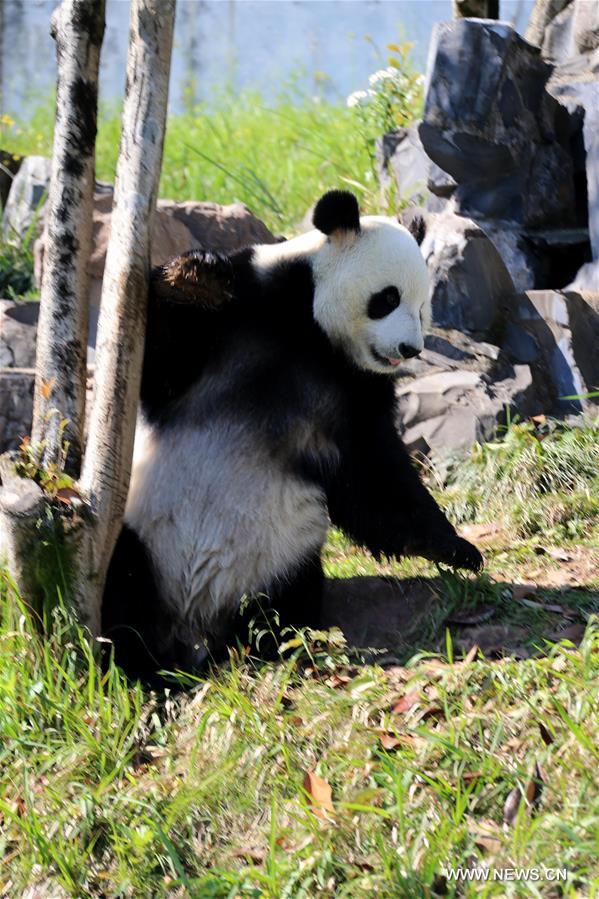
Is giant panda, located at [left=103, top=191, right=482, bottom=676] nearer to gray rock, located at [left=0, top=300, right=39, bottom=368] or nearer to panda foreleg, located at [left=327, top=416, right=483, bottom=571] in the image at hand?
panda foreleg, located at [left=327, top=416, right=483, bottom=571]

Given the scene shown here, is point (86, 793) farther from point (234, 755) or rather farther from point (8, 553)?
point (8, 553)

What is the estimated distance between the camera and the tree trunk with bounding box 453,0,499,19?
29.5ft

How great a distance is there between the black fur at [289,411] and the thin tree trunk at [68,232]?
1.03 feet

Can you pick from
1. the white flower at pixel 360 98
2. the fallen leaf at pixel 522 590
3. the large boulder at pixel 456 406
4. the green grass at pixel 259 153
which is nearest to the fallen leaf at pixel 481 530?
the large boulder at pixel 456 406

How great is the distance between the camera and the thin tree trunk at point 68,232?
13.3 ft

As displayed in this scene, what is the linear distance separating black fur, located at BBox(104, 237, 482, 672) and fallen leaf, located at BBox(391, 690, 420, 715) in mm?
730

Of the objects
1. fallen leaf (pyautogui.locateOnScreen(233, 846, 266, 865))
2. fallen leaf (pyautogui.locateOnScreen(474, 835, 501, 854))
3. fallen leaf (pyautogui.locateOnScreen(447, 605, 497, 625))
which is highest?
fallen leaf (pyautogui.locateOnScreen(447, 605, 497, 625))

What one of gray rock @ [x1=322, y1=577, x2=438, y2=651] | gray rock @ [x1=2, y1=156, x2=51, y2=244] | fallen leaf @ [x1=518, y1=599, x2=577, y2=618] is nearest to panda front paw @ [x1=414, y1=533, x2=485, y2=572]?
gray rock @ [x1=322, y1=577, x2=438, y2=651]

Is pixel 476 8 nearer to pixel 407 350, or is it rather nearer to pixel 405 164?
pixel 405 164

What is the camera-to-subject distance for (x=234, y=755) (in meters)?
3.50

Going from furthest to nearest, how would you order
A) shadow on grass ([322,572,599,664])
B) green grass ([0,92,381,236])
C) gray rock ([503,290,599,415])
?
1. green grass ([0,92,381,236])
2. gray rock ([503,290,599,415])
3. shadow on grass ([322,572,599,664])

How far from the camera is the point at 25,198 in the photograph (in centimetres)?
948

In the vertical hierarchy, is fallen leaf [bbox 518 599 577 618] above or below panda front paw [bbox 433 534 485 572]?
below

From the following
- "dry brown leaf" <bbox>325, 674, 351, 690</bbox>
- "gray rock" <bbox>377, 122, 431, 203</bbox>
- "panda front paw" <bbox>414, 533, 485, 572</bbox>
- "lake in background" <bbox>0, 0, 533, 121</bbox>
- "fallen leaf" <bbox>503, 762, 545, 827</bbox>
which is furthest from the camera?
"lake in background" <bbox>0, 0, 533, 121</bbox>
